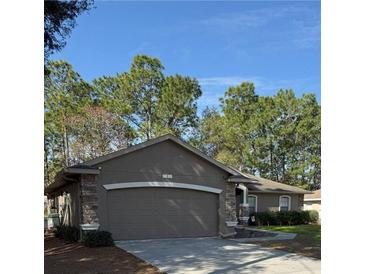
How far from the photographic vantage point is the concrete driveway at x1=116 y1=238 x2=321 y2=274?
340 inches

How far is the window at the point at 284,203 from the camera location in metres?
25.3

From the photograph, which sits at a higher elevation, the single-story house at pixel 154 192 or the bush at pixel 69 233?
the single-story house at pixel 154 192

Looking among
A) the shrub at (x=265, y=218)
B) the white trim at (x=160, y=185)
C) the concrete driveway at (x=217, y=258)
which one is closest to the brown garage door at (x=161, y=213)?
the white trim at (x=160, y=185)

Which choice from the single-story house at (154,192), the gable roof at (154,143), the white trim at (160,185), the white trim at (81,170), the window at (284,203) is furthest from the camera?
the window at (284,203)

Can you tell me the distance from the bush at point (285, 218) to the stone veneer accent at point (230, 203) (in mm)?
6947

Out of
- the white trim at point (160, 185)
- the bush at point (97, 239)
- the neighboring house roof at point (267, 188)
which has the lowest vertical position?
the bush at point (97, 239)

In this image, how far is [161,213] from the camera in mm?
15125

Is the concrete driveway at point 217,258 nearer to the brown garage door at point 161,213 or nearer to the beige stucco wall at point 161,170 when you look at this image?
the brown garage door at point 161,213

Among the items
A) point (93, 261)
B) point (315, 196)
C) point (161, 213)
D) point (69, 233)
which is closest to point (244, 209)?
point (161, 213)
